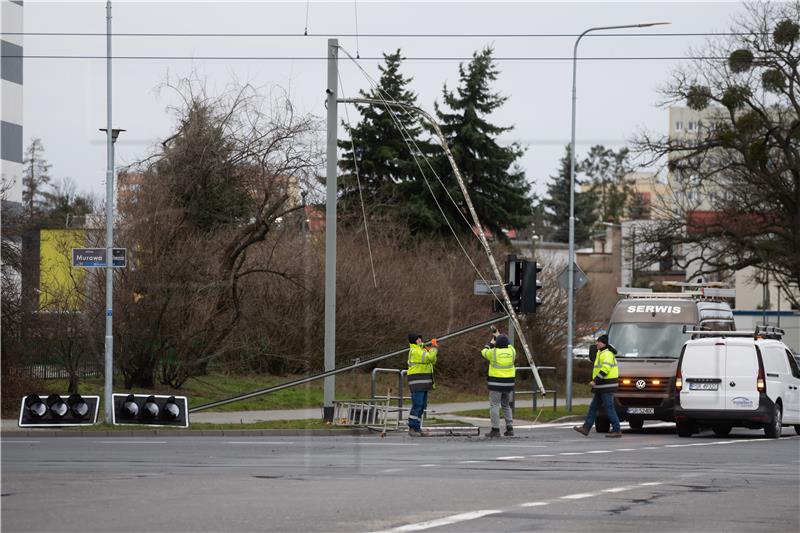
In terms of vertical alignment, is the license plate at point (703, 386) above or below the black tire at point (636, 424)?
above

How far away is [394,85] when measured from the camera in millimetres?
58844

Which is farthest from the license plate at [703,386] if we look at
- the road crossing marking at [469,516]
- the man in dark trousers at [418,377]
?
the road crossing marking at [469,516]

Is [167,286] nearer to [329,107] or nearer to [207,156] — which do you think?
[207,156]

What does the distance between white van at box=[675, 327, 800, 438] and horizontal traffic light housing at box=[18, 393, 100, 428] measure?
11.1m

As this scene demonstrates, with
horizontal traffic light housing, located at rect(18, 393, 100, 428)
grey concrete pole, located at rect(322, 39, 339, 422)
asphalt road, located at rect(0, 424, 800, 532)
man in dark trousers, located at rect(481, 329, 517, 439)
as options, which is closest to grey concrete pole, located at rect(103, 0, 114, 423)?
horizontal traffic light housing, located at rect(18, 393, 100, 428)

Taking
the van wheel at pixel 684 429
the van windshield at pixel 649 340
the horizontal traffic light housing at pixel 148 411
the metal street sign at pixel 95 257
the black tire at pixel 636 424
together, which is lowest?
the black tire at pixel 636 424

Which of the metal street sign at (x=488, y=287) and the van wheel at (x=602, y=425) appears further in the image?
the van wheel at (x=602, y=425)

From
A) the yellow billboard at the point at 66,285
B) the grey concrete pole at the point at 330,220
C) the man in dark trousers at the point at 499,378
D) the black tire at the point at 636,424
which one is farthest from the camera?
the yellow billboard at the point at 66,285

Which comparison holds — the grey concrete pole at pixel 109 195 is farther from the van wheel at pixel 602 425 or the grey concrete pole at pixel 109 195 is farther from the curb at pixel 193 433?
the van wheel at pixel 602 425

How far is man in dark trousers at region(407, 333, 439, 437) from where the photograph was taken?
22.8m

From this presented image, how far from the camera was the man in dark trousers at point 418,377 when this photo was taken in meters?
22.8

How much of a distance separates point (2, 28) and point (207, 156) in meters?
7.50

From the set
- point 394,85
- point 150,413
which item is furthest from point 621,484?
point 394,85

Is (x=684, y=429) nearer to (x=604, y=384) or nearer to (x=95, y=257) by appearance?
(x=604, y=384)
